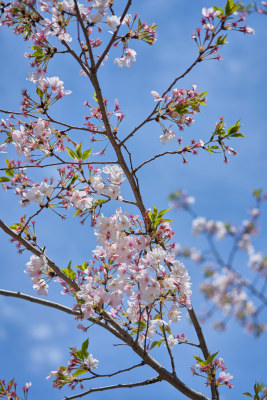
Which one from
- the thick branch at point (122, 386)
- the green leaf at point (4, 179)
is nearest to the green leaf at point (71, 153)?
the green leaf at point (4, 179)

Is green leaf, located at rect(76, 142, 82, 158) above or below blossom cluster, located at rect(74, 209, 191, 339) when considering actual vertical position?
above

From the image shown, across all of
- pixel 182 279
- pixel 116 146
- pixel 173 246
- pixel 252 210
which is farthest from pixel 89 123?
pixel 252 210

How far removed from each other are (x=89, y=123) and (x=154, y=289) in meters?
1.57

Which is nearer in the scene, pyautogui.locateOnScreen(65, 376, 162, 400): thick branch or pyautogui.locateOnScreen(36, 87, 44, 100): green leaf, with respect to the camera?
pyautogui.locateOnScreen(65, 376, 162, 400): thick branch

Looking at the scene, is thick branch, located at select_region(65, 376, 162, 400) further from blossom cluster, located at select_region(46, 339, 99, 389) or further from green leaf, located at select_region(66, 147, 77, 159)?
green leaf, located at select_region(66, 147, 77, 159)

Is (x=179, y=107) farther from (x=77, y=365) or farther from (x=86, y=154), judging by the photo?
(x=77, y=365)

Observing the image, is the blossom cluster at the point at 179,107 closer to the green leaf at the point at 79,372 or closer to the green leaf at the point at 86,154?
the green leaf at the point at 86,154

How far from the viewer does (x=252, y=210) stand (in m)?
5.82

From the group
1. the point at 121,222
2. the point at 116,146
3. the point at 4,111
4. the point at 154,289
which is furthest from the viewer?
the point at 4,111

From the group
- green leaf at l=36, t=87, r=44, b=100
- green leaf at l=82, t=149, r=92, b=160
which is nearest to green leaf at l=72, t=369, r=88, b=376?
green leaf at l=82, t=149, r=92, b=160

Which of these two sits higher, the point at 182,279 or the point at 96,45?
the point at 96,45

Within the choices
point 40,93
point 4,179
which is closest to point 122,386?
point 4,179

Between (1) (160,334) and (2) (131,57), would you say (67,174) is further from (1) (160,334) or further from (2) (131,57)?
(1) (160,334)

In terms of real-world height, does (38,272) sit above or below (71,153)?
below
